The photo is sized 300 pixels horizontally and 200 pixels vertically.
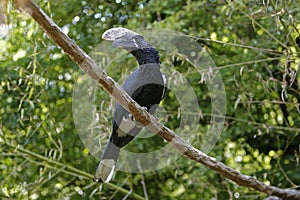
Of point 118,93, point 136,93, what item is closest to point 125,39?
point 136,93

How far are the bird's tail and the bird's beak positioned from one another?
0.44 meters

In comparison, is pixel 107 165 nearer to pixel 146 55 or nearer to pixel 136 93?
pixel 136 93

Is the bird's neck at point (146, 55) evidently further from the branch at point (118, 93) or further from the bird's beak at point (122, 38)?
the branch at point (118, 93)

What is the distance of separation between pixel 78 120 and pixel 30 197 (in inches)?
19.6

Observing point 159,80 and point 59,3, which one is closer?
point 159,80

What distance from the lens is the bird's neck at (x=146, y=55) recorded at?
6.62 ft

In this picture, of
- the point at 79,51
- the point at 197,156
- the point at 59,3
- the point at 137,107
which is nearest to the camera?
the point at 79,51

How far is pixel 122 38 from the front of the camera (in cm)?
190

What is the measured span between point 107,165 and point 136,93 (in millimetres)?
327

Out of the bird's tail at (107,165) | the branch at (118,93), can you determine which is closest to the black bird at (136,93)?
the bird's tail at (107,165)

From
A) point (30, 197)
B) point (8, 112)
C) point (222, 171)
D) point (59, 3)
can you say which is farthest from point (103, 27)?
point (222, 171)

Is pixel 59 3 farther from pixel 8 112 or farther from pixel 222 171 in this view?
pixel 222 171

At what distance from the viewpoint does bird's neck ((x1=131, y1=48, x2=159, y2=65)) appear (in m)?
2.02

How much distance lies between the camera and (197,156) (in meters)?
1.73
